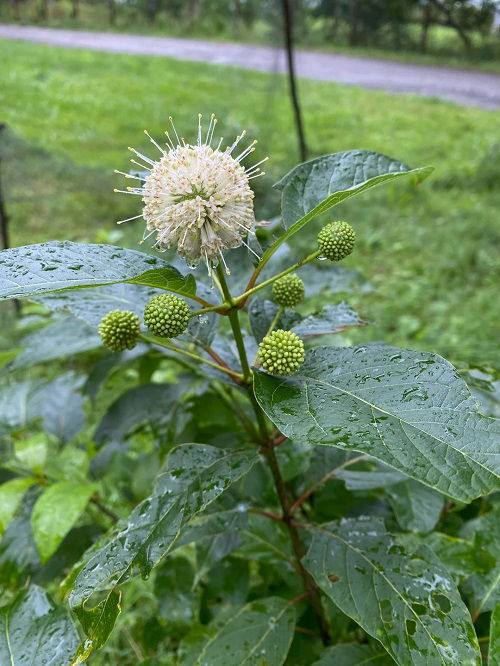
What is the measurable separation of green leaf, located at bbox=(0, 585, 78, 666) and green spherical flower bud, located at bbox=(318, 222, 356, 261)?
1.99 feet

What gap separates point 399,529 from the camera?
3.41 ft

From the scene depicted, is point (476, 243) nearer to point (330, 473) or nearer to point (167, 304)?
point (330, 473)

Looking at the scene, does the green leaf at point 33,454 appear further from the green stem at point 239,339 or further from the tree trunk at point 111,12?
the tree trunk at point 111,12

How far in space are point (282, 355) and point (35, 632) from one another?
1.66ft

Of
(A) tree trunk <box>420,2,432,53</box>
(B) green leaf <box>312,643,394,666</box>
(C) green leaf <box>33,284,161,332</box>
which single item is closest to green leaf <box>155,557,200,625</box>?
(B) green leaf <box>312,643,394,666</box>

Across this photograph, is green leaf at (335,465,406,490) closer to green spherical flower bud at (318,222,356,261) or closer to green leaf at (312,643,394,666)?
green leaf at (312,643,394,666)

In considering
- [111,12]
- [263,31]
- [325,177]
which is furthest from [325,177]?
[111,12]

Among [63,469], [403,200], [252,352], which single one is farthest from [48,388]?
[403,200]

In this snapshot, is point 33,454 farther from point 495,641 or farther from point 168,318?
point 495,641

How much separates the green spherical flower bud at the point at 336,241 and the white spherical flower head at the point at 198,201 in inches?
4.4

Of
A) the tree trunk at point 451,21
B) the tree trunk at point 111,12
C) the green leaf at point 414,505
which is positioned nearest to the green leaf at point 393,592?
the green leaf at point 414,505

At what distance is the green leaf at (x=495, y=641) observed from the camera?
26.6 inches

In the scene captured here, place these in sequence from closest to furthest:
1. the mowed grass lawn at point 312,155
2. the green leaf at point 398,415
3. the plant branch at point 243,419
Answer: the green leaf at point 398,415 → the plant branch at point 243,419 → the mowed grass lawn at point 312,155

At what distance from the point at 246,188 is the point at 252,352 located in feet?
1.06
